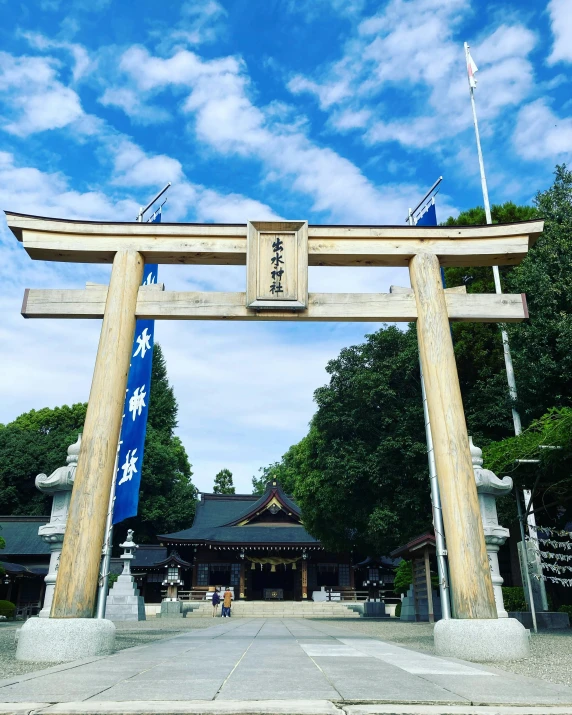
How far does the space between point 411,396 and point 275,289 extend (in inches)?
571

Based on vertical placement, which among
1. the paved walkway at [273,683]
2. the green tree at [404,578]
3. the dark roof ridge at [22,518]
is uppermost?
the dark roof ridge at [22,518]

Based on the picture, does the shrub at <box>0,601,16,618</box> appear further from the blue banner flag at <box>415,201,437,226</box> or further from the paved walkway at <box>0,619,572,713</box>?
the blue banner flag at <box>415,201,437,226</box>

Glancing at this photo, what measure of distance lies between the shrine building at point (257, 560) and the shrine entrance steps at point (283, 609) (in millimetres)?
2207

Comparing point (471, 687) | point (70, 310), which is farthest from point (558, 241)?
point (471, 687)

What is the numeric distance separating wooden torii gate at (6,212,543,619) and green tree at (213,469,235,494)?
56.7 meters

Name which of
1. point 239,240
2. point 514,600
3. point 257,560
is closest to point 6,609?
point 257,560

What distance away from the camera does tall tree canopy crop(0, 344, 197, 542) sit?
41406 millimetres

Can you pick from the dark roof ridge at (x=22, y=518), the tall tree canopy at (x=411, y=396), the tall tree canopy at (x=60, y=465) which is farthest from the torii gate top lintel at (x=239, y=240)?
the tall tree canopy at (x=60, y=465)

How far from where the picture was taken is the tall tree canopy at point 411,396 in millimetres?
15039

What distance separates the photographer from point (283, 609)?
95.2ft

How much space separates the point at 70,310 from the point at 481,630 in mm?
6460

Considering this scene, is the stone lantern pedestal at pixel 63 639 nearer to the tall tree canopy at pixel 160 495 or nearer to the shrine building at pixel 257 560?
the shrine building at pixel 257 560

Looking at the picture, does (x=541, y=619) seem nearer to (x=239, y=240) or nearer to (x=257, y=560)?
(x=239, y=240)

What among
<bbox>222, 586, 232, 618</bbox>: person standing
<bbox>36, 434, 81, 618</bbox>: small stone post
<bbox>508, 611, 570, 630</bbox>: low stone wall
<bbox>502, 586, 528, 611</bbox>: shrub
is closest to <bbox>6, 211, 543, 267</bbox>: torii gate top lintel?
<bbox>36, 434, 81, 618</bbox>: small stone post
